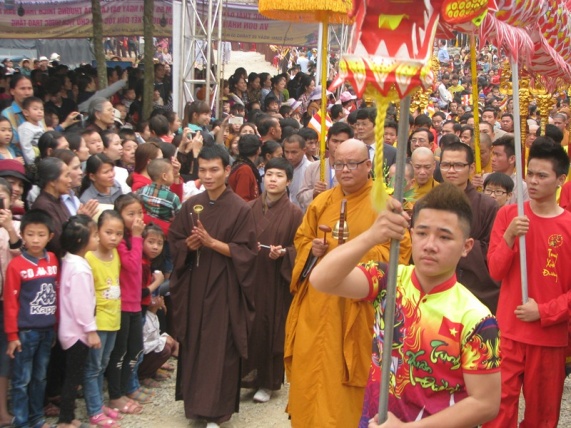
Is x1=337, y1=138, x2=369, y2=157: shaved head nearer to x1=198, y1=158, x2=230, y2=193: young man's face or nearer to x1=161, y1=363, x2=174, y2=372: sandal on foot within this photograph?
x1=198, y1=158, x2=230, y2=193: young man's face

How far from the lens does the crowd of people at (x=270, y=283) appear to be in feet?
8.66

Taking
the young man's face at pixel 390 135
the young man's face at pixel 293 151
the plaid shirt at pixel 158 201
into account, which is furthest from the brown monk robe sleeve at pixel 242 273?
the young man's face at pixel 390 135

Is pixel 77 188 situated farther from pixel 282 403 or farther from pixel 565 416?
pixel 565 416

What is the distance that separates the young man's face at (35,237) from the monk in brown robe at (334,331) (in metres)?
1.46

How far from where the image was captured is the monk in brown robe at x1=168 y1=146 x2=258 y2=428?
16.8 feet

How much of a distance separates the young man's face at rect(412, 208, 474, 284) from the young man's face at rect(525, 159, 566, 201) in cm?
166

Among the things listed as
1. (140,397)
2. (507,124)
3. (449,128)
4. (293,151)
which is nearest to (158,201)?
(140,397)

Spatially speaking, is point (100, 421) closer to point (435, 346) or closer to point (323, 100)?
point (323, 100)

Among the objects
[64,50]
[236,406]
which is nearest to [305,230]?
[236,406]

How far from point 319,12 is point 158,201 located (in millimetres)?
2114

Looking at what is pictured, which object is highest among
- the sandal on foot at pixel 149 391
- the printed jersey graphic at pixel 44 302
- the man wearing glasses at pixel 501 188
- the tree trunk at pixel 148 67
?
the tree trunk at pixel 148 67

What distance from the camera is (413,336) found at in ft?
8.64

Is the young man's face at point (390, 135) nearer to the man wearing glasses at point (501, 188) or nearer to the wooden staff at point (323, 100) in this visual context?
the wooden staff at point (323, 100)

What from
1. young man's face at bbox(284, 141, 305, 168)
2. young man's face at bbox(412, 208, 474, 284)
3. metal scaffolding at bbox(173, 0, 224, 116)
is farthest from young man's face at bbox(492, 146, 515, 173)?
metal scaffolding at bbox(173, 0, 224, 116)
